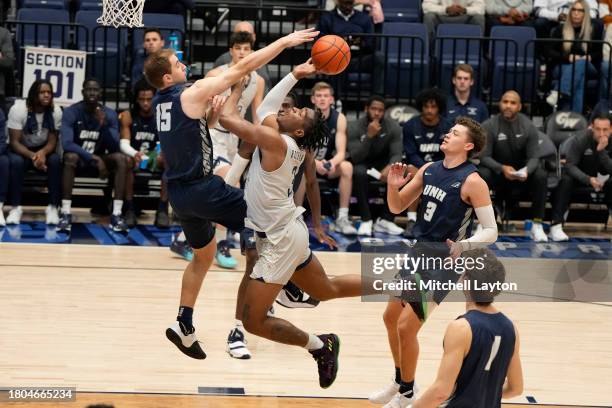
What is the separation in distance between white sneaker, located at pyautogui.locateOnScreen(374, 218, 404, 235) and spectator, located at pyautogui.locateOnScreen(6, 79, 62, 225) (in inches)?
136

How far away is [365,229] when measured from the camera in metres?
12.0

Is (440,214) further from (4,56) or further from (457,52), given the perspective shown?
(457,52)

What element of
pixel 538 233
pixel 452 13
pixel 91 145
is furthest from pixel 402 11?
pixel 91 145

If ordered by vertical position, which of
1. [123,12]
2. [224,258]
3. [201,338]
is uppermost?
[123,12]

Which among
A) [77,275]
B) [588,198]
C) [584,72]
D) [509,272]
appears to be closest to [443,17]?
[584,72]

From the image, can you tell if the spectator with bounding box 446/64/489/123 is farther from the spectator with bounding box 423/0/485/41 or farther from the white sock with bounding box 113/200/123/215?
the white sock with bounding box 113/200/123/215

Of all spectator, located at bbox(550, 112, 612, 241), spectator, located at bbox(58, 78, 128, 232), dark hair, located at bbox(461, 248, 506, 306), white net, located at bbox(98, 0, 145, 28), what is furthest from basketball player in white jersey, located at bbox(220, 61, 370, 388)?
spectator, located at bbox(550, 112, 612, 241)

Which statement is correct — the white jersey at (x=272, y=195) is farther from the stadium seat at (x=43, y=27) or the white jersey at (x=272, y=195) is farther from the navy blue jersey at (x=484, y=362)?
the stadium seat at (x=43, y=27)

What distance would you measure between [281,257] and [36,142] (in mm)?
5850

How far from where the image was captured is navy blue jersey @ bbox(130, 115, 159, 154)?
12.0 meters

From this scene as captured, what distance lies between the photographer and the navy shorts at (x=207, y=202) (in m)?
6.80

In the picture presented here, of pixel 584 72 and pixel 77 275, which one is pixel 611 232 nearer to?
pixel 584 72

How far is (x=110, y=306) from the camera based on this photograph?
Answer: 28.5 feet

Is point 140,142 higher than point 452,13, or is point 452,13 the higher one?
point 452,13
